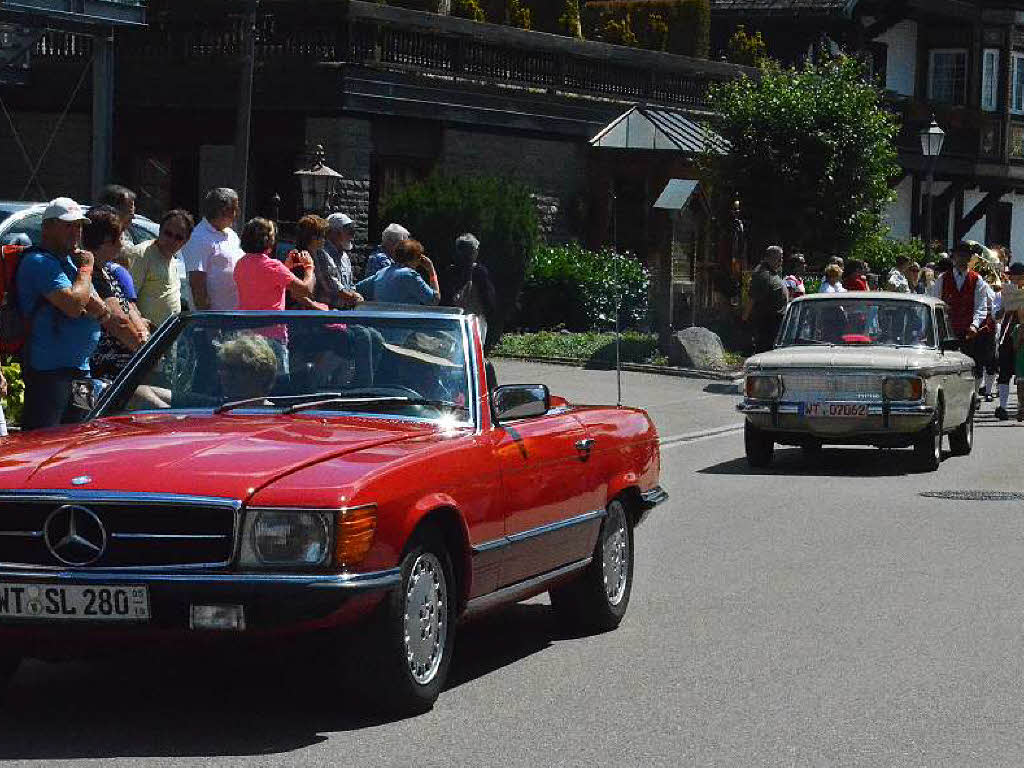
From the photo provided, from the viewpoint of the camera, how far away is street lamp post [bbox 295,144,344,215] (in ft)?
95.6

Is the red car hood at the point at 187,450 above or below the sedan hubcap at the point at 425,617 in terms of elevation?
above

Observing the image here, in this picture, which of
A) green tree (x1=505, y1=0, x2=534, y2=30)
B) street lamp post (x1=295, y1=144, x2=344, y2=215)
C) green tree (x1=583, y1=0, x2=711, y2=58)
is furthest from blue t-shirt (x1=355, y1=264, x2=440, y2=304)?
green tree (x1=583, y1=0, x2=711, y2=58)

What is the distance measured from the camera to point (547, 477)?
890cm

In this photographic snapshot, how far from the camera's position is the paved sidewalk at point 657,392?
941 inches

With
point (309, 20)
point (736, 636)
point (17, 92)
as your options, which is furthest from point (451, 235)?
point (736, 636)

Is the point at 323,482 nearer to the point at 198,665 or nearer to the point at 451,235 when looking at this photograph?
the point at 198,665

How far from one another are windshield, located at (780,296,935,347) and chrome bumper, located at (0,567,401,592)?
1278 cm

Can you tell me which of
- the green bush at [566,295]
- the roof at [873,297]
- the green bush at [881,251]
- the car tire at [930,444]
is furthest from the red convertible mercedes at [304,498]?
the green bush at [881,251]

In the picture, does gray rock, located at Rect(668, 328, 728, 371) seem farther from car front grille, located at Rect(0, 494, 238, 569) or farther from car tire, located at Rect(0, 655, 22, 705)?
car front grille, located at Rect(0, 494, 238, 569)

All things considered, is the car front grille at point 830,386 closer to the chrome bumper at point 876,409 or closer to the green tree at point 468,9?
the chrome bumper at point 876,409

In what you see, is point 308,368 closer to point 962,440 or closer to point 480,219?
point 962,440

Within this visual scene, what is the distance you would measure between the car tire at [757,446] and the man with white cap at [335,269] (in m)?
3.79

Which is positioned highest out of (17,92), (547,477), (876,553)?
(17,92)

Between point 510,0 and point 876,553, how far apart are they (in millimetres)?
25929
